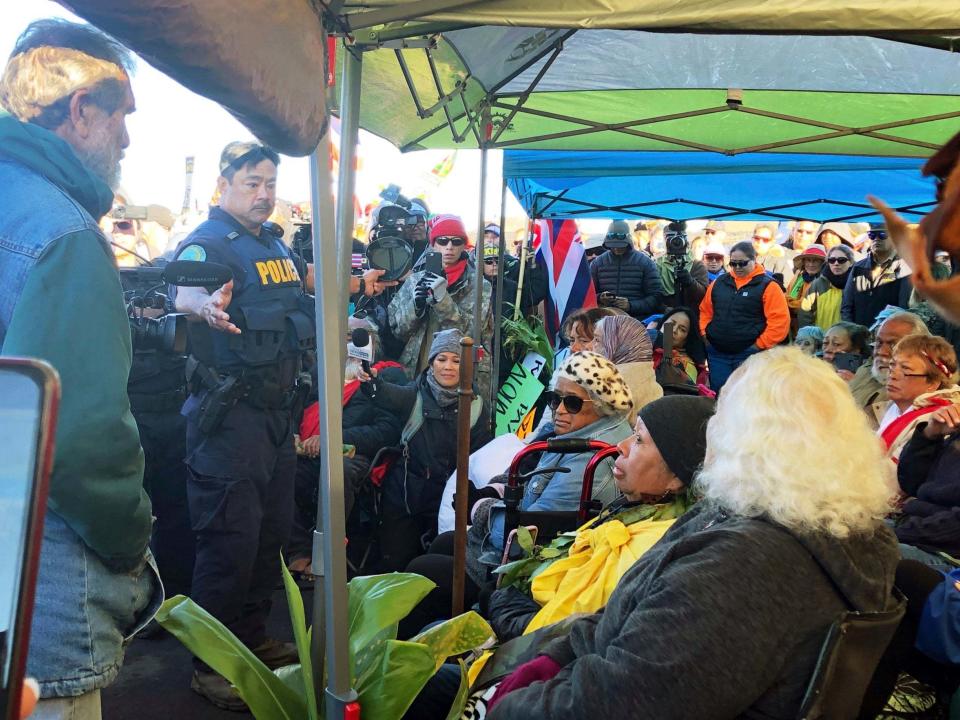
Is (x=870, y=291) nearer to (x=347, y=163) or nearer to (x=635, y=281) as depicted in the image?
(x=635, y=281)

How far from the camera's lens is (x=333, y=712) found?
2.08 m

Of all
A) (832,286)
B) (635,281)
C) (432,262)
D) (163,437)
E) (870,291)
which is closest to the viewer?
(163,437)

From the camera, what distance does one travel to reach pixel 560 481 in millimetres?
3258

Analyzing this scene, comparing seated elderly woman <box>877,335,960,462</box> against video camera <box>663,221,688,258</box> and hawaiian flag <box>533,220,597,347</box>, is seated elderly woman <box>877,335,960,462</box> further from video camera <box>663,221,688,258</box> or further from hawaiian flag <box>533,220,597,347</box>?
video camera <box>663,221,688,258</box>

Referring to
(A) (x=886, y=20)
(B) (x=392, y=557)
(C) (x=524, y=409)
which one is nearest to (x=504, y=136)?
(C) (x=524, y=409)

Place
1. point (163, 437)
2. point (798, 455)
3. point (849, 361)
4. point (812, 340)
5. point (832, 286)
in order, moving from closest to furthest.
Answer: point (798, 455) < point (163, 437) < point (849, 361) < point (812, 340) < point (832, 286)

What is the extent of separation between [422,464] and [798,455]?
3106 millimetres

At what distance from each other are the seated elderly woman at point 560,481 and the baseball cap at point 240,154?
1531mm

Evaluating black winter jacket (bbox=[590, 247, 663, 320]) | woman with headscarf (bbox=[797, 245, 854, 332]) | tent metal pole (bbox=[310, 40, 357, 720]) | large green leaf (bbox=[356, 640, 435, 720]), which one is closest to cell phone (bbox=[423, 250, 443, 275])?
black winter jacket (bbox=[590, 247, 663, 320])

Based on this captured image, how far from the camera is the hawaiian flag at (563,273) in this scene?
7.53 metres

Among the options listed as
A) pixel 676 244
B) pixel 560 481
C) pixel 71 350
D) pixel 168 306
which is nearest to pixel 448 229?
pixel 168 306

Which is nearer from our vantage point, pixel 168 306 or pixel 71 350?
pixel 71 350

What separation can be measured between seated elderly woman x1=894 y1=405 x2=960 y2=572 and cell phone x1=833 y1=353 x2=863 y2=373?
2480mm

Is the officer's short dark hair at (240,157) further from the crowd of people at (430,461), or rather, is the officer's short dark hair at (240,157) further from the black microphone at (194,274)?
the black microphone at (194,274)
